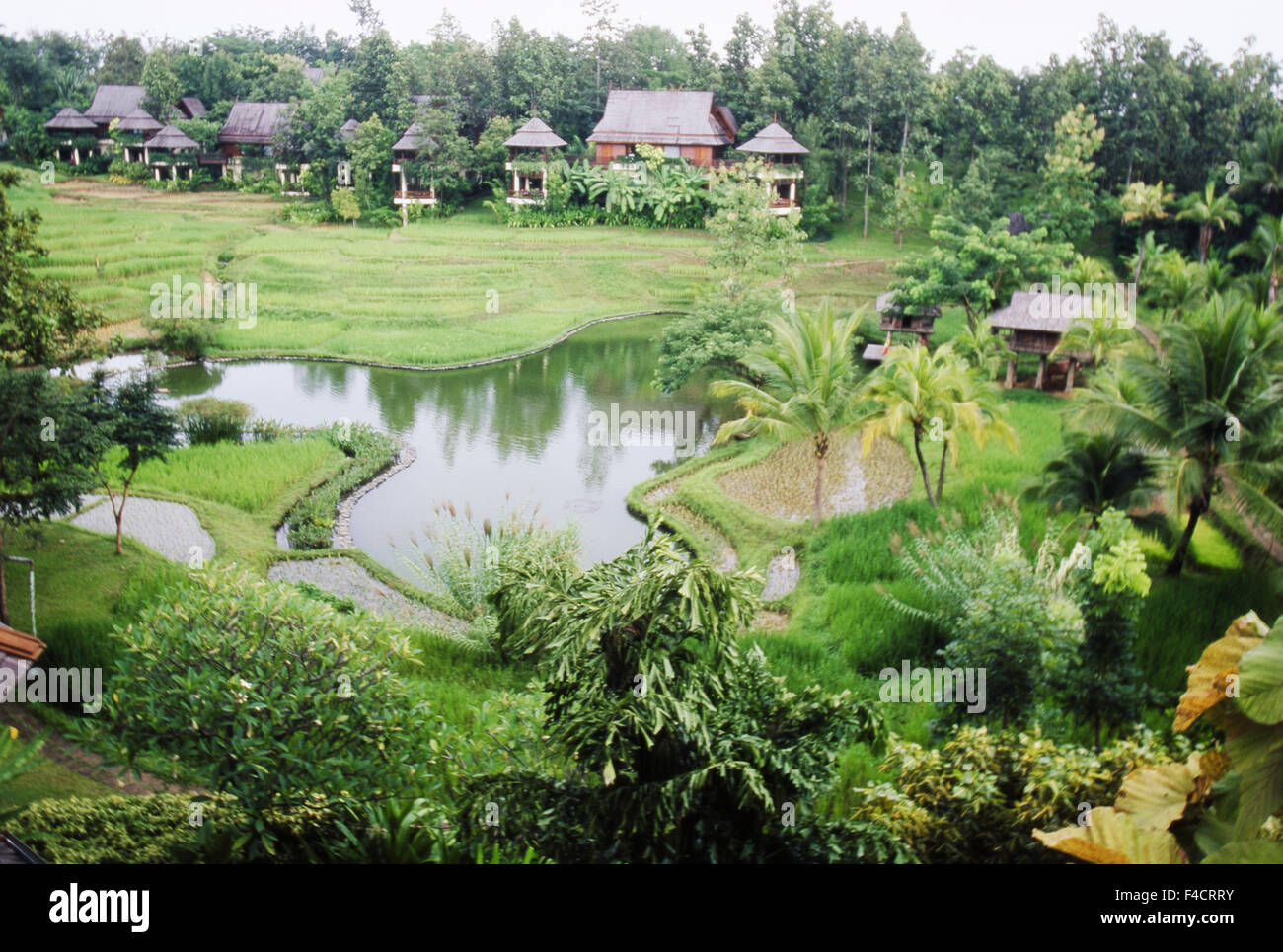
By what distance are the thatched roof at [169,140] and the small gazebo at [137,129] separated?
0.03m

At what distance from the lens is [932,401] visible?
7.25 meters

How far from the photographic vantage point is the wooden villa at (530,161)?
8.88 meters

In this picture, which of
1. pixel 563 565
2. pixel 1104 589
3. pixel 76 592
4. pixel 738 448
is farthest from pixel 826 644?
pixel 76 592

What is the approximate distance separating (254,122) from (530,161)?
2316 mm

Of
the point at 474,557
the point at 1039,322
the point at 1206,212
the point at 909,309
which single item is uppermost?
the point at 1206,212

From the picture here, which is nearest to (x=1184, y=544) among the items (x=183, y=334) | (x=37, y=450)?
(x=37, y=450)

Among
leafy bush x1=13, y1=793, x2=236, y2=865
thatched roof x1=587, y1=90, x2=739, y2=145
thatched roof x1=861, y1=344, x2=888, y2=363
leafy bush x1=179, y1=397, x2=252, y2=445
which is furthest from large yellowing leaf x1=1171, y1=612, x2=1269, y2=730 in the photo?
thatched roof x1=861, y1=344, x2=888, y2=363

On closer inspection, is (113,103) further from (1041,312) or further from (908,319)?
(1041,312)

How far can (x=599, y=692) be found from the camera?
3.11 m

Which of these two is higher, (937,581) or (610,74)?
(610,74)

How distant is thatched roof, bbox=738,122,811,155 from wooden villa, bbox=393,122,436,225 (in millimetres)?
3103

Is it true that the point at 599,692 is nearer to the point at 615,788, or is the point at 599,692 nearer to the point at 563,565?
the point at 615,788

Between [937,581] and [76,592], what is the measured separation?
4593 mm

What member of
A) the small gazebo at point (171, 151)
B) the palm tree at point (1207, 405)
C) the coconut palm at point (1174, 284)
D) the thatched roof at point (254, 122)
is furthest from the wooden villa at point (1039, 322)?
the small gazebo at point (171, 151)
